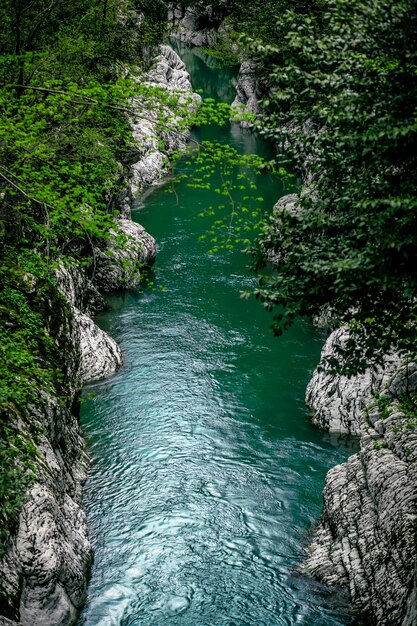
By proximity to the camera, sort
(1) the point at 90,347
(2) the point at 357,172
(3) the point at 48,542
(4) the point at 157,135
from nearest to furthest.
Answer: (2) the point at 357,172 < (3) the point at 48,542 < (1) the point at 90,347 < (4) the point at 157,135

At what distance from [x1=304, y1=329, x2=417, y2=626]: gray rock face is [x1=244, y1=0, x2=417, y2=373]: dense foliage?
8.77 ft

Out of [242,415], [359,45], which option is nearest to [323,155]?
[359,45]

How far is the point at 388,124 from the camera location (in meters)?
7.52

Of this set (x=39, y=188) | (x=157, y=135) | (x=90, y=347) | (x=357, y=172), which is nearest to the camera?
(x=357, y=172)

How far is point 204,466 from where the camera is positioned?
58.7ft

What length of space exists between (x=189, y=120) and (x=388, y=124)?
585 centimetres

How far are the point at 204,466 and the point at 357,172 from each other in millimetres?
11386

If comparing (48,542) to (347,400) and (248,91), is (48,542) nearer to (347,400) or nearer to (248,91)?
(347,400)

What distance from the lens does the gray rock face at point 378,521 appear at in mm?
11641

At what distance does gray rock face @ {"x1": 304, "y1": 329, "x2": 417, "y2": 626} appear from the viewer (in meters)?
11.6

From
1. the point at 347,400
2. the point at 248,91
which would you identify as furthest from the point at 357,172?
the point at 248,91

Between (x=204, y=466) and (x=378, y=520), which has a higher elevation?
(x=378, y=520)

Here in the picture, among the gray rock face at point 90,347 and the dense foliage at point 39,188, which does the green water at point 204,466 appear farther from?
the dense foliage at point 39,188

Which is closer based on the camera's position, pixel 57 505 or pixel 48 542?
pixel 48 542
